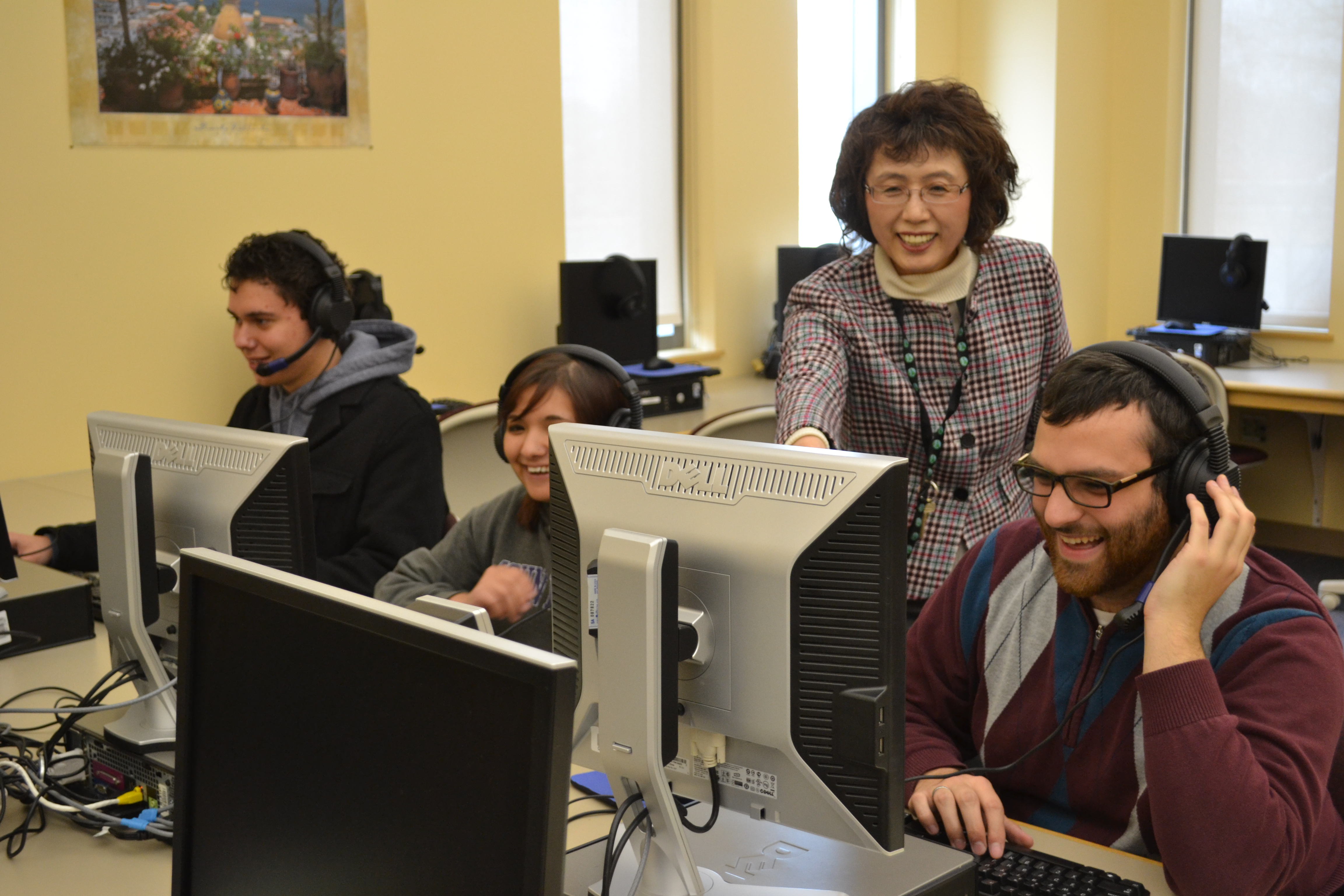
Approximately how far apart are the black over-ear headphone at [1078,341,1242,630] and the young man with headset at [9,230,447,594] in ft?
4.07

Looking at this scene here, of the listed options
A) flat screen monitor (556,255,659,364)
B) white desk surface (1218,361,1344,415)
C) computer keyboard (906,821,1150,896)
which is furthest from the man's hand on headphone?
white desk surface (1218,361,1344,415)

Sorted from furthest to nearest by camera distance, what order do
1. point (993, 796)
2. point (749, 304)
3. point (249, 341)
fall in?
1. point (749, 304)
2. point (249, 341)
3. point (993, 796)

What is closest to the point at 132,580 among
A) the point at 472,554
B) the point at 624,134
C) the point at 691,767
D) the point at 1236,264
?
the point at 472,554

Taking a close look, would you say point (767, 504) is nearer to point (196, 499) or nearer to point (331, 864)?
point (331, 864)

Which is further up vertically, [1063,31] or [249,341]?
[1063,31]

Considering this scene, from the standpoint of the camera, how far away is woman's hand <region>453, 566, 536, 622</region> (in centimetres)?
157

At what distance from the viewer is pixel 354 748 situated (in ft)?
2.62

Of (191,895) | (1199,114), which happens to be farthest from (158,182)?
(1199,114)

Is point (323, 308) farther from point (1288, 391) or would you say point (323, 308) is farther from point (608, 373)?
point (1288, 391)

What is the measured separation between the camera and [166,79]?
3012 millimetres

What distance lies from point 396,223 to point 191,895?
2790 millimetres

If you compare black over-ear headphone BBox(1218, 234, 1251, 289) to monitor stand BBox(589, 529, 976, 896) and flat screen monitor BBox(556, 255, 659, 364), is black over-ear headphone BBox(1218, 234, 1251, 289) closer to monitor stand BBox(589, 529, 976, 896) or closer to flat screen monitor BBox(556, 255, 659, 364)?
flat screen monitor BBox(556, 255, 659, 364)

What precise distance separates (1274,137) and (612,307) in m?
2.93

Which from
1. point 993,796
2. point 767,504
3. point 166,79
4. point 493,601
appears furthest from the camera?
point 166,79
